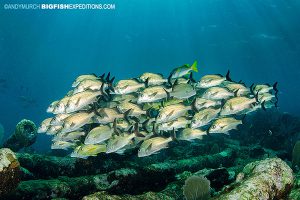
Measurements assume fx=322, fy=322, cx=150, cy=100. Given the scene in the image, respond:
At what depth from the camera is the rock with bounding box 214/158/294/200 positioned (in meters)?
3.43

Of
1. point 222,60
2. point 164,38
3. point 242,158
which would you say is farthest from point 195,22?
point 242,158

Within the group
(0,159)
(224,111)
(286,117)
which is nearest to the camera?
(0,159)

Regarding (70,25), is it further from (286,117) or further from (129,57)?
(286,117)

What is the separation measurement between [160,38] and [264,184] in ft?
171

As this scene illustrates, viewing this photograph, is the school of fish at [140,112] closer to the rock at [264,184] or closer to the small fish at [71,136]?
the small fish at [71,136]

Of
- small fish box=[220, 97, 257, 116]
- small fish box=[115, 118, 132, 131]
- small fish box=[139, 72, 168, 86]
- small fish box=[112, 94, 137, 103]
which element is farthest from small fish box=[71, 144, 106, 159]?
small fish box=[220, 97, 257, 116]

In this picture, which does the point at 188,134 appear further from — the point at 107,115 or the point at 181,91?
the point at 107,115

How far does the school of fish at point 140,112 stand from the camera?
656 centimetres

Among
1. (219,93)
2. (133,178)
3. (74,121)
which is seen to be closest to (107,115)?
(74,121)

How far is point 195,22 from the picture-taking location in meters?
46.3

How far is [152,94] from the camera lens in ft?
24.0

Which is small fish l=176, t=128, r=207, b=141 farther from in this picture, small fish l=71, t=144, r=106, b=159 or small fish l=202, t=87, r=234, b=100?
small fish l=71, t=144, r=106, b=159

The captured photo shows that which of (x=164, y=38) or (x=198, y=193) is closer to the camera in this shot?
(x=198, y=193)

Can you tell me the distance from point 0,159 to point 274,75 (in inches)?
2843
